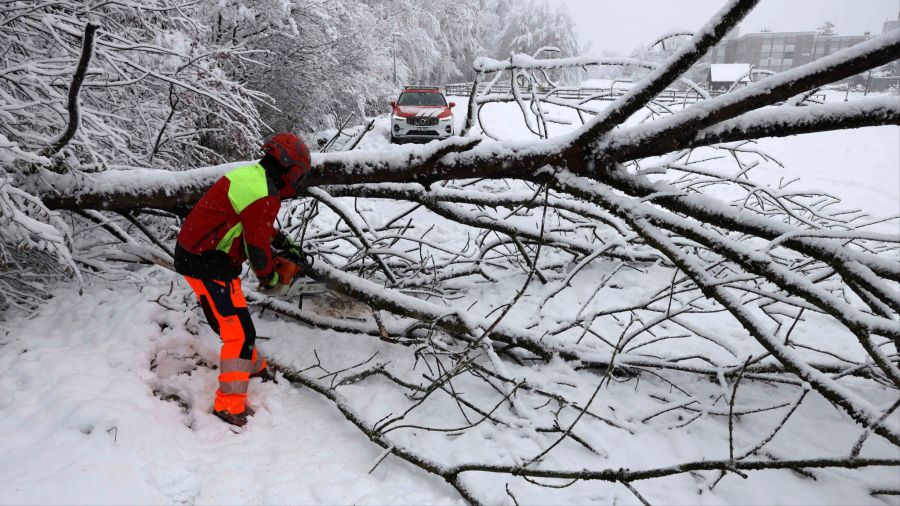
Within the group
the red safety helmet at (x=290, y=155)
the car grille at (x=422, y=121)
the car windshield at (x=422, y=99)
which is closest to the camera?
the red safety helmet at (x=290, y=155)

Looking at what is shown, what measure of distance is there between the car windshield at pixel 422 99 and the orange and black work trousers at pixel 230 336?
11837 millimetres

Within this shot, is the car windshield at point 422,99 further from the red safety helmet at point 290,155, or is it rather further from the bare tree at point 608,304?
the red safety helmet at point 290,155

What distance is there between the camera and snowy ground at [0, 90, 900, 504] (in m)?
2.19

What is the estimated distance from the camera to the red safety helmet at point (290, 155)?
261 cm

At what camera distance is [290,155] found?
8.55ft

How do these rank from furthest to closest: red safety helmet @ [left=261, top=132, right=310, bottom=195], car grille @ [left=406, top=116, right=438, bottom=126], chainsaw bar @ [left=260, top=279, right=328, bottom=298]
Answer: car grille @ [left=406, top=116, right=438, bottom=126]
chainsaw bar @ [left=260, top=279, right=328, bottom=298]
red safety helmet @ [left=261, top=132, right=310, bottom=195]

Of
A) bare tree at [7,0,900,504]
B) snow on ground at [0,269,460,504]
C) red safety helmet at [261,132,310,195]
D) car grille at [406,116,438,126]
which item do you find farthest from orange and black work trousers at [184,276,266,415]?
car grille at [406,116,438,126]

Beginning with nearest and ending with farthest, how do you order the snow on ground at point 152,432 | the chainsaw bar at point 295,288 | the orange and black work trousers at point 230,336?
the snow on ground at point 152,432
the orange and black work trousers at point 230,336
the chainsaw bar at point 295,288

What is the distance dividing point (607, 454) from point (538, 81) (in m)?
2.37

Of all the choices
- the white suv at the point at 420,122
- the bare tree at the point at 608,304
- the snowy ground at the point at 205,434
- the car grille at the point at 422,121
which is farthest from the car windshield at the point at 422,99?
the snowy ground at the point at 205,434

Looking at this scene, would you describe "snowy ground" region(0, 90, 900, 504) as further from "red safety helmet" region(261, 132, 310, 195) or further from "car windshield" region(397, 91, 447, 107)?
"car windshield" region(397, 91, 447, 107)

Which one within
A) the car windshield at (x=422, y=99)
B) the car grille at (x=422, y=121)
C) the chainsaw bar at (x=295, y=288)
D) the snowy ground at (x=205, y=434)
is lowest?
the snowy ground at (x=205, y=434)

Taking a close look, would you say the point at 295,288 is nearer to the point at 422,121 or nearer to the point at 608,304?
the point at 608,304

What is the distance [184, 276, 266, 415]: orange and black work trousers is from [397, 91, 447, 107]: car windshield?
38.8 ft
